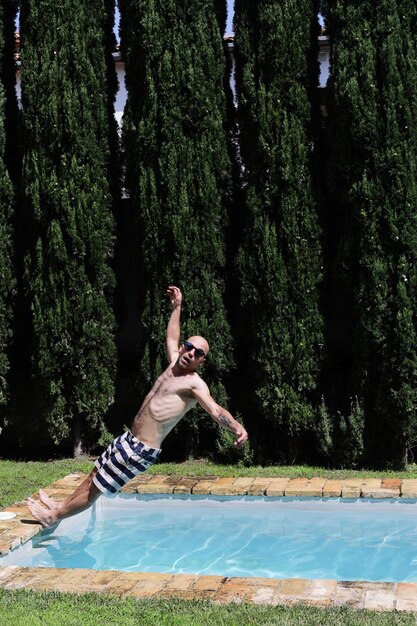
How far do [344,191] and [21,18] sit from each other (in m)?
4.90

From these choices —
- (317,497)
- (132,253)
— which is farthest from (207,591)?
(132,253)

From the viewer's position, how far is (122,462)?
593 cm

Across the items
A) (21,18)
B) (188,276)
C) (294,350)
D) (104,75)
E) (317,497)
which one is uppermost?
(21,18)

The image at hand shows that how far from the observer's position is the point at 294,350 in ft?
29.4

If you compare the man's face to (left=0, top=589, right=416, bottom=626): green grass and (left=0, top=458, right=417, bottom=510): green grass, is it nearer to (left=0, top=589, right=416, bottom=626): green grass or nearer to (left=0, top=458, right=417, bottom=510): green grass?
(left=0, top=589, right=416, bottom=626): green grass

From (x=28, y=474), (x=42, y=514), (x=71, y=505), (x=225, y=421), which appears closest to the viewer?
(x=225, y=421)

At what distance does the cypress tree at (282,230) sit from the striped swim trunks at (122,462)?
3276 millimetres

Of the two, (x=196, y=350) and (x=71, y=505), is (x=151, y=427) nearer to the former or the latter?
(x=196, y=350)

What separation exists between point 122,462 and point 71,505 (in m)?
0.70

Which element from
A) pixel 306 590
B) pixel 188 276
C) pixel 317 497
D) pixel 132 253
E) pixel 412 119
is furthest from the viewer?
pixel 132 253

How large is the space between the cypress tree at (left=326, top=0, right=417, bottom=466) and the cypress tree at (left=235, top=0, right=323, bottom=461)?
1.54 feet

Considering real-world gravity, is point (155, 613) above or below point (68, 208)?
below

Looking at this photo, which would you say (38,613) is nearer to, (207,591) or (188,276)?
(207,591)

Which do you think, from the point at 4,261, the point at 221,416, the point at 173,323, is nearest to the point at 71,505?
the point at 221,416
